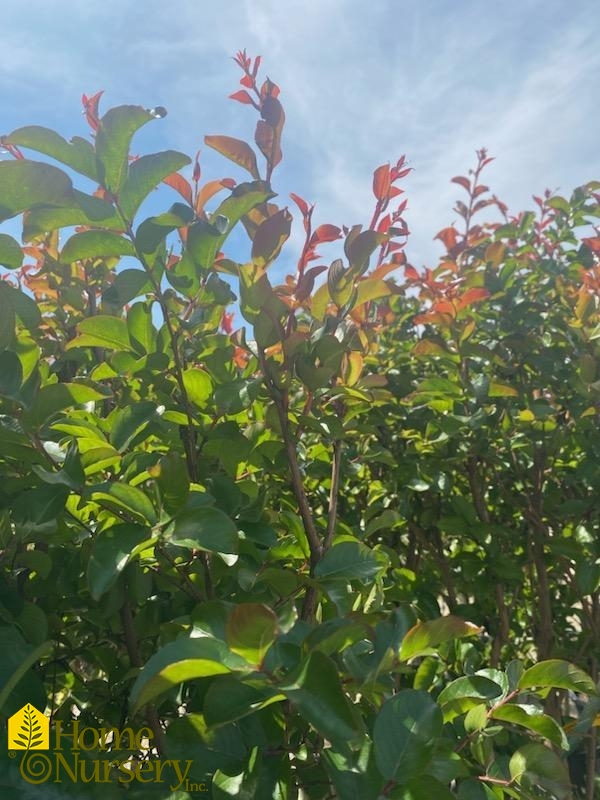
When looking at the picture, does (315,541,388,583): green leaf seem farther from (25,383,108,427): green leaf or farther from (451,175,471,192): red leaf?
(451,175,471,192): red leaf

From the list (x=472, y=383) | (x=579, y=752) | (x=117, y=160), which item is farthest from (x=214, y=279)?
(x=579, y=752)

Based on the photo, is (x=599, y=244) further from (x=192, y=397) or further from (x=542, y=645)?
(x=192, y=397)

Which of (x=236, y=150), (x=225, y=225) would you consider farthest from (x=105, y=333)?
(x=236, y=150)

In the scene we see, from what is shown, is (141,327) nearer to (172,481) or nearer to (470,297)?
(172,481)

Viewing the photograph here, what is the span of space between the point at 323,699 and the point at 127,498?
1.24 feet

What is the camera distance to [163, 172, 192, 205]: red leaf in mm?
1233

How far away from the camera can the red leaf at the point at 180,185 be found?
1.23m

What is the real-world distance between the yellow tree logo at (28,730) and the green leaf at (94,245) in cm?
65

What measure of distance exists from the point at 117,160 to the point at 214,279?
0.32 meters

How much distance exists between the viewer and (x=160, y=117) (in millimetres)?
985

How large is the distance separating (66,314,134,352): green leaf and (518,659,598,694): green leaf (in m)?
0.84

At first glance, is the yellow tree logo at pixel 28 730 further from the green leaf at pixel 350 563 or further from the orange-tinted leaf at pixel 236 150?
the orange-tinted leaf at pixel 236 150

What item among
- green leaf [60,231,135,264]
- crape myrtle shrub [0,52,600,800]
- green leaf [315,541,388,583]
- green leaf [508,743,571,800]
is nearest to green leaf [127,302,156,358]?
crape myrtle shrub [0,52,600,800]

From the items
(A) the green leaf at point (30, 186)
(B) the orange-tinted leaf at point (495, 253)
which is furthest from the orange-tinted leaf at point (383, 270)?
(B) the orange-tinted leaf at point (495, 253)
